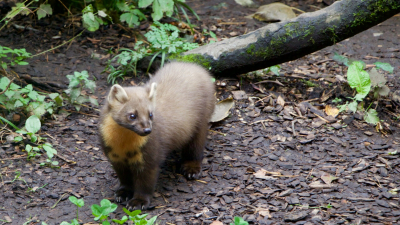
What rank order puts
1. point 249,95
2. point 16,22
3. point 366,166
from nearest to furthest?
point 366,166
point 249,95
point 16,22

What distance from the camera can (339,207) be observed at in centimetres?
535

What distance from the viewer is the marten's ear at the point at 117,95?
208 inches

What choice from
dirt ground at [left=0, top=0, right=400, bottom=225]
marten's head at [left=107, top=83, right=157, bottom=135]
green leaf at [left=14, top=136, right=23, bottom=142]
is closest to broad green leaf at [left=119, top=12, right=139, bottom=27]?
dirt ground at [left=0, top=0, right=400, bottom=225]

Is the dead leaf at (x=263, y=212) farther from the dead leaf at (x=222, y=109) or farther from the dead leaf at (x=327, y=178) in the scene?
the dead leaf at (x=222, y=109)

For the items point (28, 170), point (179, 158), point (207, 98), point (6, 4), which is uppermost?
point (6, 4)

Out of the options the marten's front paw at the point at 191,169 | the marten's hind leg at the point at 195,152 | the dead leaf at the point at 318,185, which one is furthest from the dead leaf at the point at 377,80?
the marten's front paw at the point at 191,169

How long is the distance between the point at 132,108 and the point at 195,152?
1.68 meters

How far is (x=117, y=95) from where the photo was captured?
5.33m

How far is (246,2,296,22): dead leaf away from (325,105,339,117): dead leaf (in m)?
4.01

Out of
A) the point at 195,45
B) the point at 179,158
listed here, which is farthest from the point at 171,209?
the point at 195,45

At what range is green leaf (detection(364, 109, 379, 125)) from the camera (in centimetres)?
718

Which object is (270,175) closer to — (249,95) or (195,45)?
(249,95)

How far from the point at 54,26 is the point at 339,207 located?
24.4 ft

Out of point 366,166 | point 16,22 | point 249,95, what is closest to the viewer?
point 366,166
